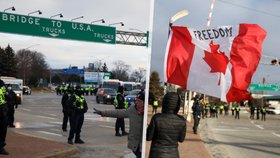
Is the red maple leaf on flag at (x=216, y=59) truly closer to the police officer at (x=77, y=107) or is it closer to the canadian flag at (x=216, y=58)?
the canadian flag at (x=216, y=58)

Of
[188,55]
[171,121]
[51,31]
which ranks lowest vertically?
[171,121]

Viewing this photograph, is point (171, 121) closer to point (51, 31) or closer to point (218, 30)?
point (218, 30)

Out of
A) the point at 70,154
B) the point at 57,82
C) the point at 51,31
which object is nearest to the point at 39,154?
the point at 70,154

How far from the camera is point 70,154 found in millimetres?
11484

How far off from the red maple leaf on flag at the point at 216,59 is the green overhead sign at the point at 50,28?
5.86m

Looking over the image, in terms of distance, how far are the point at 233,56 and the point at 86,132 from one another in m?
10.3

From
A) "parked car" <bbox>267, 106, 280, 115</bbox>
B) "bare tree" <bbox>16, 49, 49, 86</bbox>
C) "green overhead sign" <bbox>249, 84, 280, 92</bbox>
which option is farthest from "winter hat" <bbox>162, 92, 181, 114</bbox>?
"parked car" <bbox>267, 106, 280, 115</bbox>

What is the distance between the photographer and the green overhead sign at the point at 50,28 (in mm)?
14258

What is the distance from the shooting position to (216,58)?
7387 mm

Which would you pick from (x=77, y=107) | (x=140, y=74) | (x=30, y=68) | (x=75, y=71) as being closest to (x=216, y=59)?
(x=140, y=74)

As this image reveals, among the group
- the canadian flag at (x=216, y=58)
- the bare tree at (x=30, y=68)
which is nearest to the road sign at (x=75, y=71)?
the bare tree at (x=30, y=68)

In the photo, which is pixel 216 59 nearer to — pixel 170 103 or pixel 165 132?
pixel 170 103

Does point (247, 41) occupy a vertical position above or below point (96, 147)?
above

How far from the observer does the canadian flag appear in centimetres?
704
